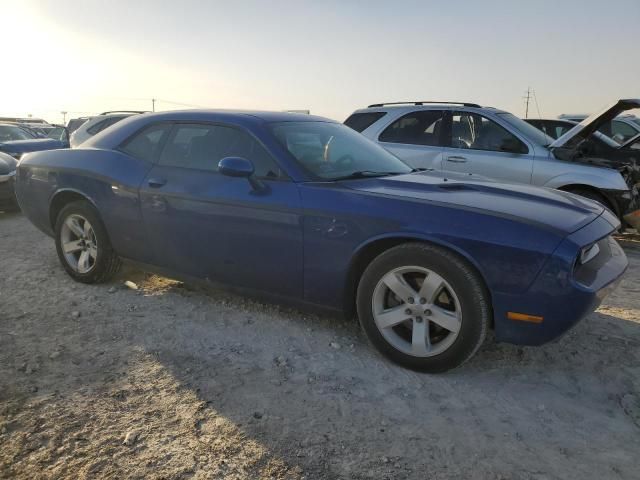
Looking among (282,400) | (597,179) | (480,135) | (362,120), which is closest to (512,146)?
(480,135)

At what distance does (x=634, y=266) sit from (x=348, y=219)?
3976 mm

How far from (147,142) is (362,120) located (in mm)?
4010

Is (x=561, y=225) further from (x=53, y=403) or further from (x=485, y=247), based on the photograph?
(x=53, y=403)

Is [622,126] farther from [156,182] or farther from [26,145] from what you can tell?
[26,145]

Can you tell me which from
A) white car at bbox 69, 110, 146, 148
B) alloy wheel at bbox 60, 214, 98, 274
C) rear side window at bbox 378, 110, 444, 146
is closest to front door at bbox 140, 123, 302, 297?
alloy wheel at bbox 60, 214, 98, 274

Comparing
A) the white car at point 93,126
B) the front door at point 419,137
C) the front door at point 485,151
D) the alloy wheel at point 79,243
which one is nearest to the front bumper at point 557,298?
the alloy wheel at point 79,243

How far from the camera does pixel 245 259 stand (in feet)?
11.8

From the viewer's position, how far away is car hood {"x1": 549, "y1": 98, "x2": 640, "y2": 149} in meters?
5.93

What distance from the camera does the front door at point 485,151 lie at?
652 cm

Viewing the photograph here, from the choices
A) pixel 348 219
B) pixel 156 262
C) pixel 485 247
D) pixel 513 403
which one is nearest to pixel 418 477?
pixel 513 403

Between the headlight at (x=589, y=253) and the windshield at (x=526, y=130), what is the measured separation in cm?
372

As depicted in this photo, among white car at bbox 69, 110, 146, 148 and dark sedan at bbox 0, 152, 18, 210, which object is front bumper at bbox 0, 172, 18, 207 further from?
white car at bbox 69, 110, 146, 148

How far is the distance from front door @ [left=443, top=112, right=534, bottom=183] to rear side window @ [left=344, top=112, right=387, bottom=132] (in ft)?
3.53

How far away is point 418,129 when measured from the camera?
7172 mm
